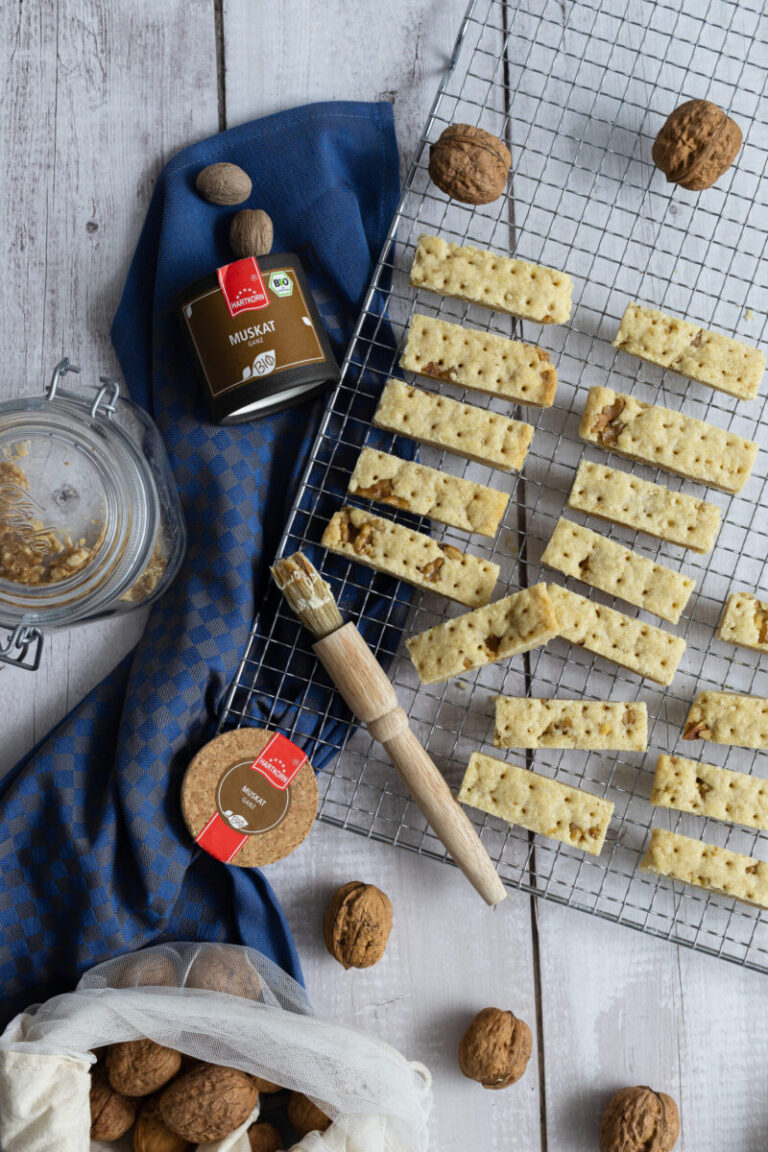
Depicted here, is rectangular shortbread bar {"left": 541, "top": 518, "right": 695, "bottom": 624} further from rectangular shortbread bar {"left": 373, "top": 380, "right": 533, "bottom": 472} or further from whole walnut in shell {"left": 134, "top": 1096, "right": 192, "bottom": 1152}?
whole walnut in shell {"left": 134, "top": 1096, "right": 192, "bottom": 1152}

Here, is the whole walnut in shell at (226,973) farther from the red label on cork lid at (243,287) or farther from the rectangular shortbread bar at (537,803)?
the red label on cork lid at (243,287)

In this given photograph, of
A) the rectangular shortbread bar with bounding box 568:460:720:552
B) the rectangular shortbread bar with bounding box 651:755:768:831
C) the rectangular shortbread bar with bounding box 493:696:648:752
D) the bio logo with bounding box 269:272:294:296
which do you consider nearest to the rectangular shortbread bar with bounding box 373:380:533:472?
the rectangular shortbread bar with bounding box 568:460:720:552

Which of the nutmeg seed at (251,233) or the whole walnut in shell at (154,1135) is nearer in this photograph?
the whole walnut in shell at (154,1135)

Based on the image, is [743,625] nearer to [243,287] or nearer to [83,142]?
[243,287]

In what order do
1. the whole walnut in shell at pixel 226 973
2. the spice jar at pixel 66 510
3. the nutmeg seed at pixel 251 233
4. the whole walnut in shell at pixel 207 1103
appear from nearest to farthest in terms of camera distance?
the spice jar at pixel 66 510 → the whole walnut in shell at pixel 207 1103 → the whole walnut in shell at pixel 226 973 → the nutmeg seed at pixel 251 233

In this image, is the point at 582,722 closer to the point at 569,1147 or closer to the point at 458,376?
the point at 458,376

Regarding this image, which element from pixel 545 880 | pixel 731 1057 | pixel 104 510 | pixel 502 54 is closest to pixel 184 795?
pixel 104 510

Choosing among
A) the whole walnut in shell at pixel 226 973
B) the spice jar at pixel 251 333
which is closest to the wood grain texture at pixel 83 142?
the spice jar at pixel 251 333
